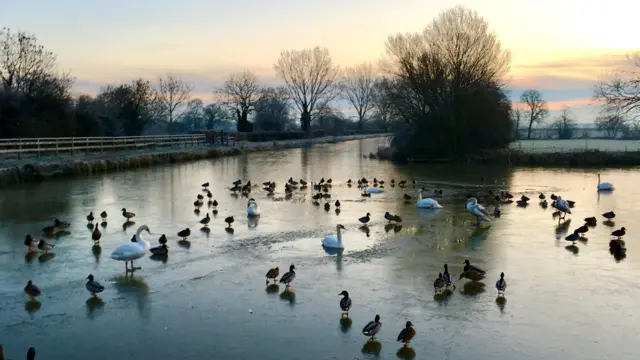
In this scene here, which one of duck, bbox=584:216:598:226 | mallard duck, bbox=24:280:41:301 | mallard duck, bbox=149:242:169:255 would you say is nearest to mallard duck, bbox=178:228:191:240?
mallard duck, bbox=149:242:169:255

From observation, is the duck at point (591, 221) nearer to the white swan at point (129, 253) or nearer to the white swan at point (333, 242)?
the white swan at point (333, 242)

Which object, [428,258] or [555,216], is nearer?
[428,258]

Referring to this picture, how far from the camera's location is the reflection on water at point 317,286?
747cm

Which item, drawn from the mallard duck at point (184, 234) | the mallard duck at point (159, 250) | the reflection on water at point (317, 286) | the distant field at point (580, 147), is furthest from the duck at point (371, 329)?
the distant field at point (580, 147)

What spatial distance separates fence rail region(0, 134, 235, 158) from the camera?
3281cm

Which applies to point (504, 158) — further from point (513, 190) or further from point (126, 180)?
point (126, 180)

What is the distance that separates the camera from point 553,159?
40.5 m

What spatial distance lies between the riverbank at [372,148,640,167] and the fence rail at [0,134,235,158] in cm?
2167

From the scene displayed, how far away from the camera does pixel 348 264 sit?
451 inches

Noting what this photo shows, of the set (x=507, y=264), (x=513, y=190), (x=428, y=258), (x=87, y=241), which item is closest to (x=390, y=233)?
(x=428, y=258)

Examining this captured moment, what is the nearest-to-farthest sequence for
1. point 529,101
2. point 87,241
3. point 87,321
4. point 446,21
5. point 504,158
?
point 87,321 → point 87,241 → point 504,158 → point 446,21 → point 529,101

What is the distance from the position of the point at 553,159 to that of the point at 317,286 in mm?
34750

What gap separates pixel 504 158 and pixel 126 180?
26.2 metres

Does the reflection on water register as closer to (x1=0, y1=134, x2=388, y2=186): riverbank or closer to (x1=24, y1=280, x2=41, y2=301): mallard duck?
(x1=24, y1=280, x2=41, y2=301): mallard duck
